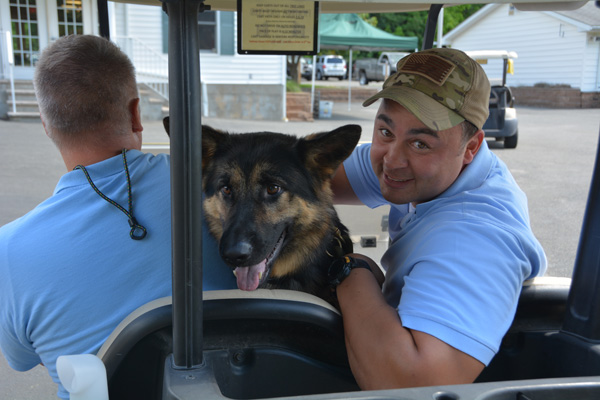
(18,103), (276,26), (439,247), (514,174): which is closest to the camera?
(439,247)

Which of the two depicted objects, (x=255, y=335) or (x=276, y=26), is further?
(x=276, y=26)

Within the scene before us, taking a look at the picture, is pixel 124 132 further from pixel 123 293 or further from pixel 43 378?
pixel 43 378

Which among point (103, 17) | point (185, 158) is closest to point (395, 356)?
point (185, 158)

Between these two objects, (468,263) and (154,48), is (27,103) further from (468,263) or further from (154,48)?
(468,263)

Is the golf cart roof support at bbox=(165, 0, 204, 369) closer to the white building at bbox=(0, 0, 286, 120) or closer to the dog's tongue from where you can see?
the dog's tongue

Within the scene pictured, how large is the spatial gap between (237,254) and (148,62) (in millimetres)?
15153

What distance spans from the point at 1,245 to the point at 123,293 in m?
0.37

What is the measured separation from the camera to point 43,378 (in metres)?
3.34

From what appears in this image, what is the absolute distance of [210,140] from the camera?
7.01 feet

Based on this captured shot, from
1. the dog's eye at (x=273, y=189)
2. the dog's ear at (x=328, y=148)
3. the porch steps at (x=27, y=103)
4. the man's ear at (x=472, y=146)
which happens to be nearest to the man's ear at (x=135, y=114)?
the dog's eye at (x=273, y=189)

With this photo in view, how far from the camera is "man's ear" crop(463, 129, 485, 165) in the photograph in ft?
6.30

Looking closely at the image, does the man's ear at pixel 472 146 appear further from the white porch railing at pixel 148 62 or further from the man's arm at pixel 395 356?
the white porch railing at pixel 148 62

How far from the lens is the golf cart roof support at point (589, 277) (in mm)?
1497

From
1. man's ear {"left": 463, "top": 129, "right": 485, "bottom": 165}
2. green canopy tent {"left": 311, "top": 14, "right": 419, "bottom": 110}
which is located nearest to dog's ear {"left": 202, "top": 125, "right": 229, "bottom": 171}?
man's ear {"left": 463, "top": 129, "right": 485, "bottom": 165}
